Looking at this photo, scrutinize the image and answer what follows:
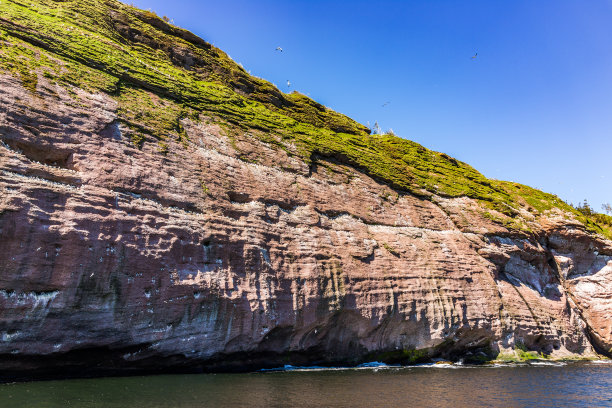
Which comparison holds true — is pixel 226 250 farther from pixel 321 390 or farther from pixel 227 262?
pixel 321 390

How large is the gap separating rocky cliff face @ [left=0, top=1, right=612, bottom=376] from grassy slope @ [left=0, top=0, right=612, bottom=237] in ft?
0.65

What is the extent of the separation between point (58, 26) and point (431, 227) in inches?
1038

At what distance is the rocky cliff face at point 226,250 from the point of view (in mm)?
14273

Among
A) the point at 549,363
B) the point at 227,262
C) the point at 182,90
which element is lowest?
the point at 549,363

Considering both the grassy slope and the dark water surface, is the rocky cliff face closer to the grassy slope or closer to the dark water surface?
the grassy slope

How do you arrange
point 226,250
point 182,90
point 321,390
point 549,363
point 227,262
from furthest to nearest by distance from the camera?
1. point 549,363
2. point 182,90
3. point 226,250
4. point 227,262
5. point 321,390

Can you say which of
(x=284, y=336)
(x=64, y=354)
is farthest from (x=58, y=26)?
(x=284, y=336)

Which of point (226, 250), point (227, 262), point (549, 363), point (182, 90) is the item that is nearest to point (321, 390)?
point (227, 262)

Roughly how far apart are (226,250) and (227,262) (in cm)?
57

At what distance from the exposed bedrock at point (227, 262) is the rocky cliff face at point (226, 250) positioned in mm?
72

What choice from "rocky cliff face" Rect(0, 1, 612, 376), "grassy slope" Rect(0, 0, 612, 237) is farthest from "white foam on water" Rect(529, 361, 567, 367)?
"grassy slope" Rect(0, 0, 612, 237)

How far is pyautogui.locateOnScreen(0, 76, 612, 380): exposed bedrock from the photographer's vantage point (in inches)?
555

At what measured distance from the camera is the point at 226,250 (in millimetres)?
18516

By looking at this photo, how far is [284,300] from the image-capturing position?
19500 mm
